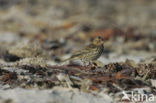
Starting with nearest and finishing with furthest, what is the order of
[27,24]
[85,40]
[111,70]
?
1. [111,70]
2. [85,40]
3. [27,24]

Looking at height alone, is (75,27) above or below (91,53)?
above

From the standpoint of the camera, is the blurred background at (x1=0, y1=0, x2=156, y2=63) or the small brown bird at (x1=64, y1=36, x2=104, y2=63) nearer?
the small brown bird at (x1=64, y1=36, x2=104, y2=63)

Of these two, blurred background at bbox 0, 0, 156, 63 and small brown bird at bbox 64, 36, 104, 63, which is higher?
blurred background at bbox 0, 0, 156, 63

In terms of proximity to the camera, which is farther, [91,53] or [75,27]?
[75,27]

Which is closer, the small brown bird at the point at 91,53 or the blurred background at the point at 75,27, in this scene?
the small brown bird at the point at 91,53

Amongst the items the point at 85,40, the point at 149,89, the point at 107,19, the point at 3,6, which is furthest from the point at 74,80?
the point at 3,6

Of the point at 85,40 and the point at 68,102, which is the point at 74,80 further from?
the point at 85,40

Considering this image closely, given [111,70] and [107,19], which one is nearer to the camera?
[111,70]

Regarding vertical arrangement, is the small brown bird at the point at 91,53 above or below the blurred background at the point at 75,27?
below
